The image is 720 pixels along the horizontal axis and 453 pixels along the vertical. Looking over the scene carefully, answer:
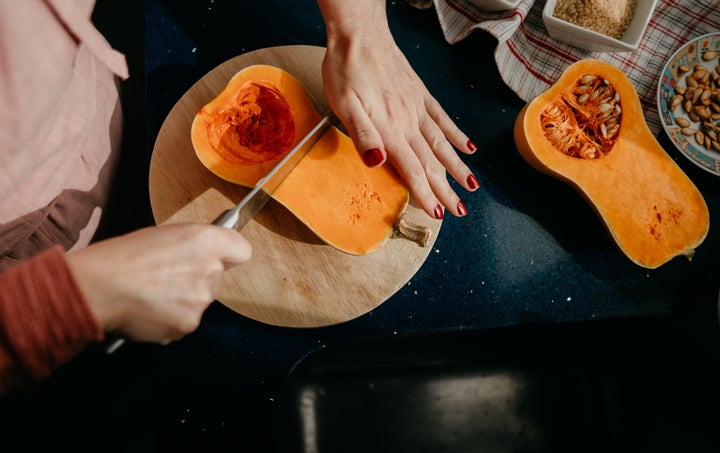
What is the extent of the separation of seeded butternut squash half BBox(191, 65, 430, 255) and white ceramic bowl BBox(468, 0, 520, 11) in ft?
1.20

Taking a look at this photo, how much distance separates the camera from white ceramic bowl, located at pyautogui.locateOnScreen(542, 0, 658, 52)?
80 cm

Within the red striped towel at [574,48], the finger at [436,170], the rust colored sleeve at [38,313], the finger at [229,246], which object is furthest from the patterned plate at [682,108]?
the rust colored sleeve at [38,313]

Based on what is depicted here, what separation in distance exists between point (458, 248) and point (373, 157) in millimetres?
286

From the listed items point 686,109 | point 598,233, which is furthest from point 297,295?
point 686,109

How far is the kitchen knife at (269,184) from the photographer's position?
627mm

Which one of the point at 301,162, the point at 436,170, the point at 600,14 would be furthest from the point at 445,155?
the point at 600,14

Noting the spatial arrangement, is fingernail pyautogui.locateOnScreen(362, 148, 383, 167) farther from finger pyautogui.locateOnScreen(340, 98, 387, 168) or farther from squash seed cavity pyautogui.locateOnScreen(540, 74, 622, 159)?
squash seed cavity pyautogui.locateOnScreen(540, 74, 622, 159)

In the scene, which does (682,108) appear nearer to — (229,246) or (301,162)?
(301,162)

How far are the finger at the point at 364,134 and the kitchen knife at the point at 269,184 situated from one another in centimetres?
4

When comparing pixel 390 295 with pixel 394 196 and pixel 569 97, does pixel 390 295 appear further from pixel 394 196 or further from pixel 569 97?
pixel 569 97

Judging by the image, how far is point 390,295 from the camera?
2.63 ft

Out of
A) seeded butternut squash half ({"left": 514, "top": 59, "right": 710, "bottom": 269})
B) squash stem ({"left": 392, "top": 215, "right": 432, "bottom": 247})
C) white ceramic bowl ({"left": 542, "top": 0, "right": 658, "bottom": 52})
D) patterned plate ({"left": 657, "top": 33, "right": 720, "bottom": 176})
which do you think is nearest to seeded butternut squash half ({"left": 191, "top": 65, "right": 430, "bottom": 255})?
squash stem ({"left": 392, "top": 215, "right": 432, "bottom": 247})

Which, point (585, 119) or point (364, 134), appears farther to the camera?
point (585, 119)

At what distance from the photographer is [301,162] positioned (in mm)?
739
